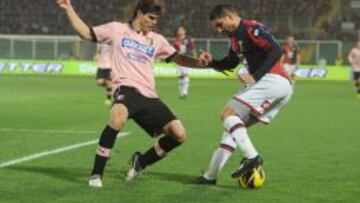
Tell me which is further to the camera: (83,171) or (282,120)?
(282,120)

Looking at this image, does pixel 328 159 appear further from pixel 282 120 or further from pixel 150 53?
pixel 282 120

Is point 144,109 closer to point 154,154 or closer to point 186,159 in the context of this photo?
point 154,154

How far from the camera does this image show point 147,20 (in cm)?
820

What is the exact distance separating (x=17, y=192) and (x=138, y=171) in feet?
5.05

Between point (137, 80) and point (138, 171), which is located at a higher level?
point (137, 80)

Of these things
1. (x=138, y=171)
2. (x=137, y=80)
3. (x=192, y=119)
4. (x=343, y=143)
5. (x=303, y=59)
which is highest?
(x=137, y=80)

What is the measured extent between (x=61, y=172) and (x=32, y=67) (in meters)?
35.8

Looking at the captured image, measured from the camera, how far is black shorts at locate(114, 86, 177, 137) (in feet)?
26.7

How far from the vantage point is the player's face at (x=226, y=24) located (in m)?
7.94

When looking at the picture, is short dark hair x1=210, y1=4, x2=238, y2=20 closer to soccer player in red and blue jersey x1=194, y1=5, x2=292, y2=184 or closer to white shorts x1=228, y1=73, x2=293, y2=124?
soccer player in red and blue jersey x1=194, y1=5, x2=292, y2=184

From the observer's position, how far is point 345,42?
44.9m

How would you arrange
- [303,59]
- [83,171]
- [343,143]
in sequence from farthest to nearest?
[303,59], [343,143], [83,171]

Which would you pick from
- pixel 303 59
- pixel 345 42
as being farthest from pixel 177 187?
pixel 345 42

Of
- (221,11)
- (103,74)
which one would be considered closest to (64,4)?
(221,11)
